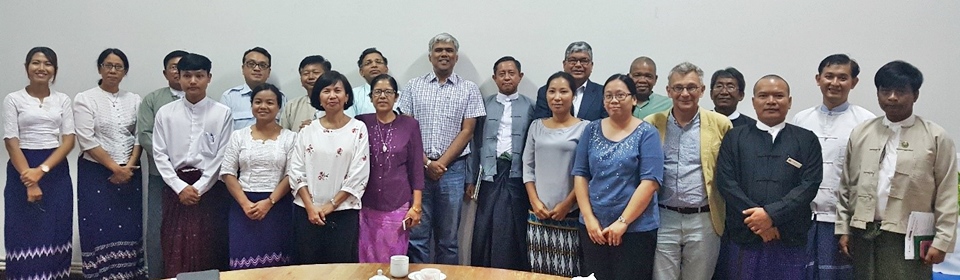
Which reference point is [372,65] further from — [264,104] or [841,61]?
[841,61]

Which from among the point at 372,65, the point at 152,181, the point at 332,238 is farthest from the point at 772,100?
the point at 152,181

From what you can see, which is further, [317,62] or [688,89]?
[317,62]

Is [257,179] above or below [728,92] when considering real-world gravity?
below

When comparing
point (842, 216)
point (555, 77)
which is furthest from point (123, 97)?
point (842, 216)

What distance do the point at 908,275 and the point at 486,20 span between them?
2.73 m

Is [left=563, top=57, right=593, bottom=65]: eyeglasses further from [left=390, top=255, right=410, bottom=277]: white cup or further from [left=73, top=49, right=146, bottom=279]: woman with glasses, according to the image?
[left=73, top=49, right=146, bottom=279]: woman with glasses

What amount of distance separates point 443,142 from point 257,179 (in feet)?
3.37

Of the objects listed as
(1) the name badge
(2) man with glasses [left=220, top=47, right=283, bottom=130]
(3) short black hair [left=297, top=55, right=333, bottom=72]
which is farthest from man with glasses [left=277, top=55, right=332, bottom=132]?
(1) the name badge

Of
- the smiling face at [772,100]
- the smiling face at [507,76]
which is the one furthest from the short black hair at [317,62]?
the smiling face at [772,100]

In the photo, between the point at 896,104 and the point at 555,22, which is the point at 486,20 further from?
the point at 896,104

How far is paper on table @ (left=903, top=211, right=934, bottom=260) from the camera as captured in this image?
287cm

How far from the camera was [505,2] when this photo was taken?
14.3 ft

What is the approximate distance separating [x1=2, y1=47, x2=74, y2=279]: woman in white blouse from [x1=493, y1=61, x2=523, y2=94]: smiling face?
2.41 meters

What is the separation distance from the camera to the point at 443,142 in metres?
3.76
